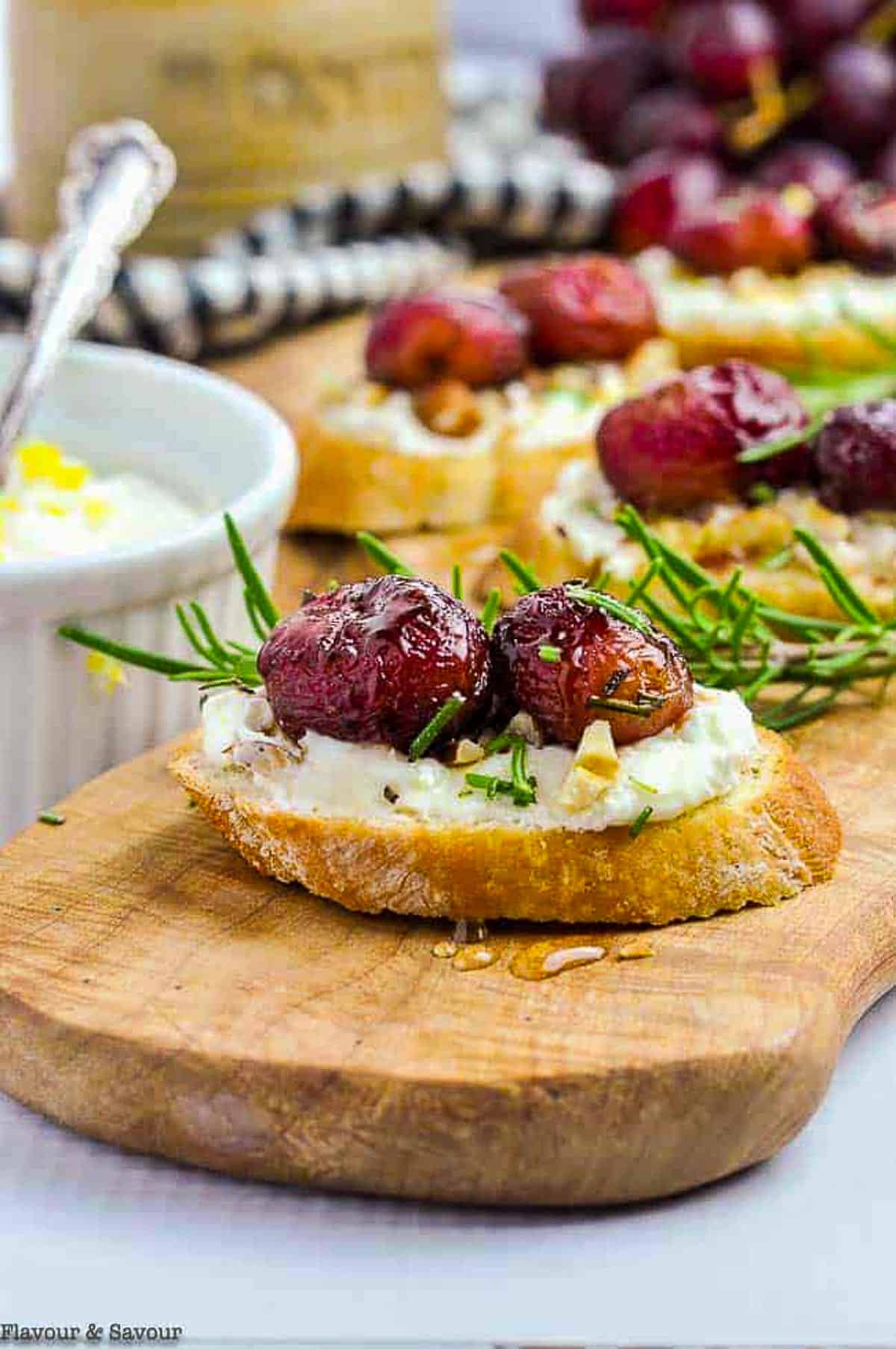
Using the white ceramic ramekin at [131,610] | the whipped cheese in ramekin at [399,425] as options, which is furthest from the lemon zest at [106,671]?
the whipped cheese in ramekin at [399,425]

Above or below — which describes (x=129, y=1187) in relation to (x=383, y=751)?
below

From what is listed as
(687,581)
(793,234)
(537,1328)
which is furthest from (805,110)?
(537,1328)

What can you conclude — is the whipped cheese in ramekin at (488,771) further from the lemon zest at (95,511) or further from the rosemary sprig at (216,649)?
the lemon zest at (95,511)

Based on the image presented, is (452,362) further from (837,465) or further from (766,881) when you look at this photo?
(766,881)

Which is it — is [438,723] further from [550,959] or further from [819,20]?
[819,20]

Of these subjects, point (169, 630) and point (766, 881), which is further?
point (169, 630)

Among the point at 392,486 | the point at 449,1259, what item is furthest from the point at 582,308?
the point at 449,1259

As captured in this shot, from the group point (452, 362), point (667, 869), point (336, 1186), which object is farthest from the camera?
point (452, 362)
